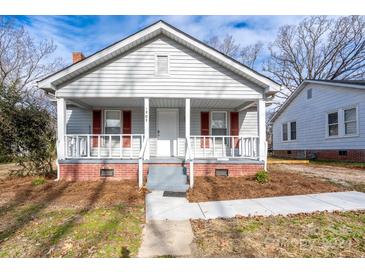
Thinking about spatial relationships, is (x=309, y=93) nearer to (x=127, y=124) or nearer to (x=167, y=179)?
(x=127, y=124)

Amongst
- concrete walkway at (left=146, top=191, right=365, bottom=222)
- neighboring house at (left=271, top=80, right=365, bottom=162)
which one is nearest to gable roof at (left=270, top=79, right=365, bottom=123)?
neighboring house at (left=271, top=80, right=365, bottom=162)

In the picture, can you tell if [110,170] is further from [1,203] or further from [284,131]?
[284,131]

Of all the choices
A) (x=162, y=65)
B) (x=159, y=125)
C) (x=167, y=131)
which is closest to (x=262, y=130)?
(x=167, y=131)

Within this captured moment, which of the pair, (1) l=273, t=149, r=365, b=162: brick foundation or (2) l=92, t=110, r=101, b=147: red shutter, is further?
(1) l=273, t=149, r=365, b=162: brick foundation

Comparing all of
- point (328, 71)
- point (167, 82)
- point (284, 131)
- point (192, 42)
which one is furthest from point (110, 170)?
point (328, 71)

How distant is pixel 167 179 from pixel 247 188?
2466 mm

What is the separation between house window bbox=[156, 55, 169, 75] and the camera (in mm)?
9039

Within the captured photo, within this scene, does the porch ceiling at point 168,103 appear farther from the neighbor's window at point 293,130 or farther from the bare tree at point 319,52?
the bare tree at point 319,52

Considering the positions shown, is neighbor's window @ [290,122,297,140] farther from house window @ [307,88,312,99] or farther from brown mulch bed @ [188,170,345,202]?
brown mulch bed @ [188,170,345,202]

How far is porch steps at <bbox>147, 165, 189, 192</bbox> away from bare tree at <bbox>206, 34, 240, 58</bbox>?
31192mm

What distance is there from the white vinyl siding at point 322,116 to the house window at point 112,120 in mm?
12468

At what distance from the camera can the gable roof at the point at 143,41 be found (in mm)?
8539

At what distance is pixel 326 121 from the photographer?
1534cm

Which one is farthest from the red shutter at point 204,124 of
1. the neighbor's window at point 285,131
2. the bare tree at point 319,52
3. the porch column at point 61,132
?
the bare tree at point 319,52
